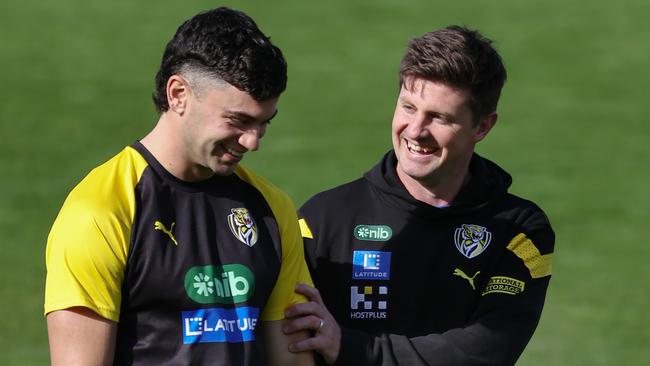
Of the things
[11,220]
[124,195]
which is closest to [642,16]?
[11,220]

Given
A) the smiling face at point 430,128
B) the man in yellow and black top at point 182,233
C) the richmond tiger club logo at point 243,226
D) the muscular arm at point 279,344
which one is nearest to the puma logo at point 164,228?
the man in yellow and black top at point 182,233

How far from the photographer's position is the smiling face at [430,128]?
5.30 metres

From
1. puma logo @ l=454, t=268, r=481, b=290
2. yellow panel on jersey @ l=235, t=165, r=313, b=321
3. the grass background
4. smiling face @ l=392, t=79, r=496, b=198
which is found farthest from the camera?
the grass background

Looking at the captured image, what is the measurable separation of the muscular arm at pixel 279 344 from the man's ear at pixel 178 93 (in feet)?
2.74

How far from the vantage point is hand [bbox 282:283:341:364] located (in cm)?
490

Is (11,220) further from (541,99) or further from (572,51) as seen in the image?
(572,51)

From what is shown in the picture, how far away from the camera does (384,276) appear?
5.40 m

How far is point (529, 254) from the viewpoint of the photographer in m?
5.52

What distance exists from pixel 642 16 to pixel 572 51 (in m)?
1.39

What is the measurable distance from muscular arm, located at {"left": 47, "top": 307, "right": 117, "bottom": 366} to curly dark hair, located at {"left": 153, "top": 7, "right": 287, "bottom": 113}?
0.82 m

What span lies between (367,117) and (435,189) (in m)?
8.61

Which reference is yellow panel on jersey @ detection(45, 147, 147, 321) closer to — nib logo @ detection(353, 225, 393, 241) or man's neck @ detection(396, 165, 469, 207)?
nib logo @ detection(353, 225, 393, 241)

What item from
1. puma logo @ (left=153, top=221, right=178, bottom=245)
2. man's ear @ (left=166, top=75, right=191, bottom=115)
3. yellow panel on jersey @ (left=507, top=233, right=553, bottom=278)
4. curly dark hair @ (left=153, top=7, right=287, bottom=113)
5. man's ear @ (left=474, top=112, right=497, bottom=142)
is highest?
curly dark hair @ (left=153, top=7, right=287, bottom=113)

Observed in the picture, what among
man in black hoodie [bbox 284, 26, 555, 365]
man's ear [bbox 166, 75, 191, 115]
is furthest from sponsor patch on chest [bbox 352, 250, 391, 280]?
man's ear [bbox 166, 75, 191, 115]
